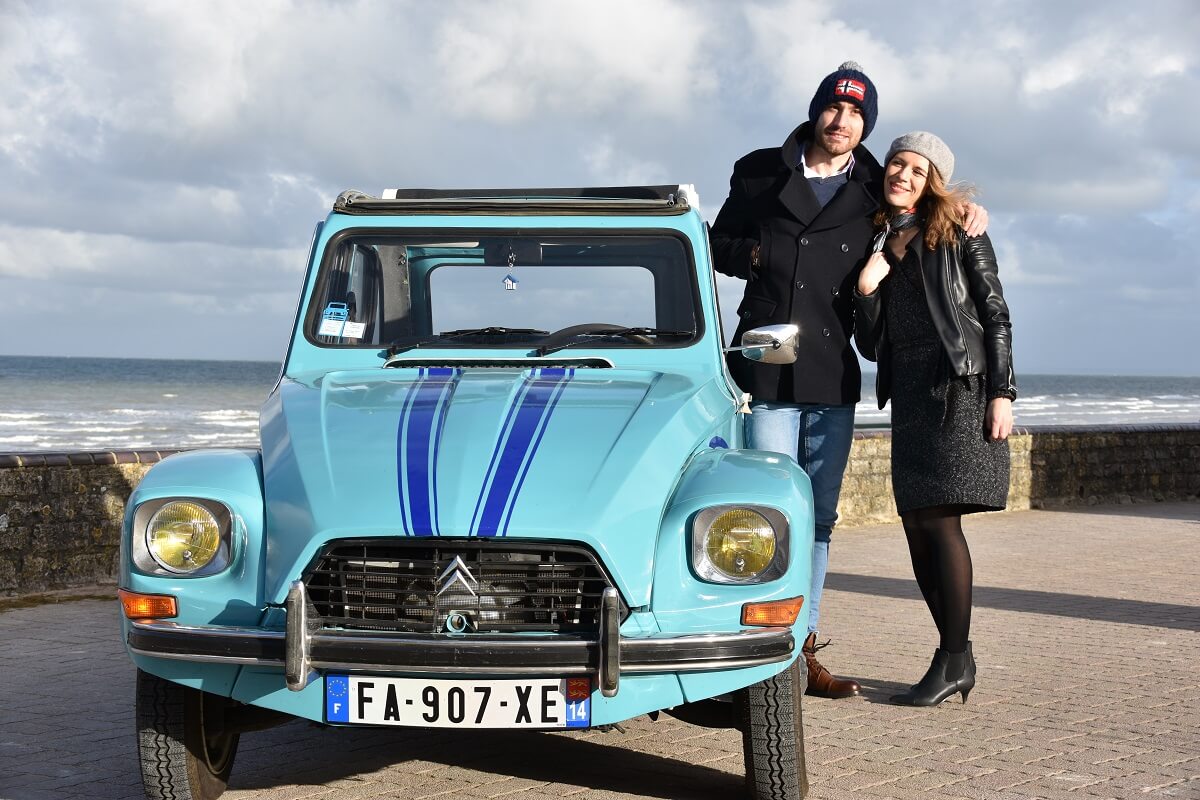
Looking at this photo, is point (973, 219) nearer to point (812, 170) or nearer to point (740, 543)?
point (812, 170)

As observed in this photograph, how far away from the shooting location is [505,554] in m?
3.67

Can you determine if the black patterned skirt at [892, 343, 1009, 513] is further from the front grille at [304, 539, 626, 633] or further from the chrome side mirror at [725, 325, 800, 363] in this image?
the front grille at [304, 539, 626, 633]

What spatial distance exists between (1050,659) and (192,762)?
4.35 metres

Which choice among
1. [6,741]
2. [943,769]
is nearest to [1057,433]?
[943,769]

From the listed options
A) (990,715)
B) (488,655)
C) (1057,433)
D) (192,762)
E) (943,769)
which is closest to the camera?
(488,655)

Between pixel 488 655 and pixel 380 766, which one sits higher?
pixel 488 655

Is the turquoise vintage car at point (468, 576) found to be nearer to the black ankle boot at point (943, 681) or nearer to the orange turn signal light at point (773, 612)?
the orange turn signal light at point (773, 612)

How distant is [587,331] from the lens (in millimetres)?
5188

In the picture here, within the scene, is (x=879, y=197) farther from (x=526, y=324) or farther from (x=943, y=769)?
(x=943, y=769)

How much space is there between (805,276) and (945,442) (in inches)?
34.1

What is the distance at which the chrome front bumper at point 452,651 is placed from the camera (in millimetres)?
3543

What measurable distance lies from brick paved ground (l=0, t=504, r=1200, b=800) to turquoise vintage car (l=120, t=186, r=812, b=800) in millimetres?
530

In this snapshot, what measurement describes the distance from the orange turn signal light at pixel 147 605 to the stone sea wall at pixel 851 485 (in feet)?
16.1

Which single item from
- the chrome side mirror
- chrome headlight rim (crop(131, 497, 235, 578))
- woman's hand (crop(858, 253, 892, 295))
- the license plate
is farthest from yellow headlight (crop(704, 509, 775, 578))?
woman's hand (crop(858, 253, 892, 295))
